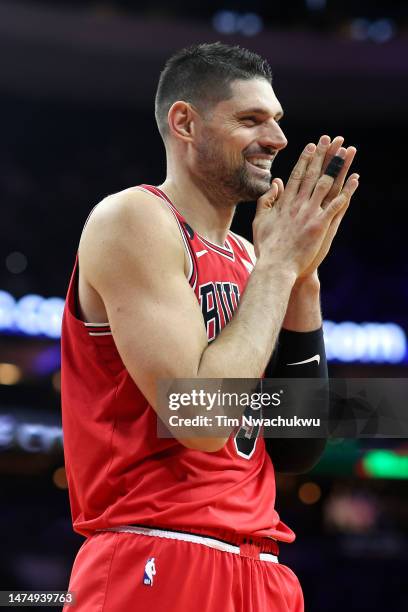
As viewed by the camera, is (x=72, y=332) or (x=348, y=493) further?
(x=348, y=493)

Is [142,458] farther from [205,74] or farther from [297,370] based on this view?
[205,74]

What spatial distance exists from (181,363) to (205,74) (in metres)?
1.08

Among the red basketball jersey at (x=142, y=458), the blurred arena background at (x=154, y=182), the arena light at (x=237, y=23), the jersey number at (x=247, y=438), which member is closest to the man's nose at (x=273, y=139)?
the red basketball jersey at (x=142, y=458)

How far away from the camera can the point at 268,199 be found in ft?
8.91

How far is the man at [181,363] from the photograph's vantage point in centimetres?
232

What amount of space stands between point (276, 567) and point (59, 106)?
11415mm

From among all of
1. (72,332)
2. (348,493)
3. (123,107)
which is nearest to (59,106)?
(123,107)

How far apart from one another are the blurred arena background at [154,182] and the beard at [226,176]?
8.66m

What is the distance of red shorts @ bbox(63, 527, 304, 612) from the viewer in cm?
232

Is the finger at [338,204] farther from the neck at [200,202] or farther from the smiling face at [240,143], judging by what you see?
the neck at [200,202]

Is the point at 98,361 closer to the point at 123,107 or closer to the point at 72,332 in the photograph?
the point at 72,332

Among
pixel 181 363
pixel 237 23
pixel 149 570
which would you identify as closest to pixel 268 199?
pixel 181 363

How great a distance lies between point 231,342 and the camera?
91.5 inches

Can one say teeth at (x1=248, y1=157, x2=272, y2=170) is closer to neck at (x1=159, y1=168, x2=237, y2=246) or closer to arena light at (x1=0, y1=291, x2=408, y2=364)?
neck at (x1=159, y1=168, x2=237, y2=246)
